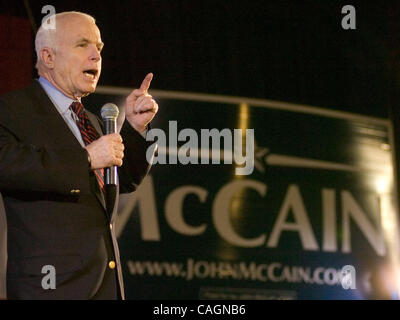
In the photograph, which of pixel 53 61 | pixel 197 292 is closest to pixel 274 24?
pixel 197 292

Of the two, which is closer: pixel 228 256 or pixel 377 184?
pixel 228 256

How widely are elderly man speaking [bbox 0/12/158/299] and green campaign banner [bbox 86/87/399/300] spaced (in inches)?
62.9

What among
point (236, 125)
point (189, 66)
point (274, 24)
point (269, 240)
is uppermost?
point (274, 24)

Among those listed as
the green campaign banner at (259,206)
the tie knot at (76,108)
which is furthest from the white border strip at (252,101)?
the tie knot at (76,108)

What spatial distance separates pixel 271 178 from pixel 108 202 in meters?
2.05

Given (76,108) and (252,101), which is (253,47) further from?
(76,108)

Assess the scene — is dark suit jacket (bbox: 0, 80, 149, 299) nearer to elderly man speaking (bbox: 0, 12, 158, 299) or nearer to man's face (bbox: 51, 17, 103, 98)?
elderly man speaking (bbox: 0, 12, 158, 299)

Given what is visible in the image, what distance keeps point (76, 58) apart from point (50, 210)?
20.7 inches

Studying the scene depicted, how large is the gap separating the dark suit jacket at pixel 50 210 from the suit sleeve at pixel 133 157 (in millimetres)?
232

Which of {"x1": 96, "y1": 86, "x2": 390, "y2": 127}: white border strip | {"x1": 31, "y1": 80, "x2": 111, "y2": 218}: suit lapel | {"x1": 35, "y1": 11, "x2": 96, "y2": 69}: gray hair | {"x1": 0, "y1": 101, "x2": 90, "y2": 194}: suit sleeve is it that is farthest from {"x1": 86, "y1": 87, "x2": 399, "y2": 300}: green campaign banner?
{"x1": 0, "y1": 101, "x2": 90, "y2": 194}: suit sleeve

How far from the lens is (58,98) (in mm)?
2002

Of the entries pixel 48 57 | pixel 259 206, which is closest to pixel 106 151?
pixel 48 57

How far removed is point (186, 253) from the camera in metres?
3.56
